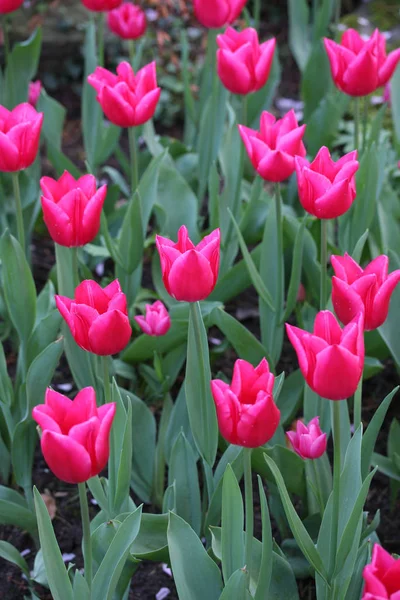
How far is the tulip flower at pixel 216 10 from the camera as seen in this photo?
2201 mm

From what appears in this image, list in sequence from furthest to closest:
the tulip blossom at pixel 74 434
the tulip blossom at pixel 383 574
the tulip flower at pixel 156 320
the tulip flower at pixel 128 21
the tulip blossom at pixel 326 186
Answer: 1. the tulip flower at pixel 128 21
2. the tulip flower at pixel 156 320
3. the tulip blossom at pixel 326 186
4. the tulip blossom at pixel 74 434
5. the tulip blossom at pixel 383 574

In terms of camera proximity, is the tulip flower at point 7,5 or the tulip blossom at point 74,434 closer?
the tulip blossom at point 74,434

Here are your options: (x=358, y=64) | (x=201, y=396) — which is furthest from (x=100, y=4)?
(x=201, y=396)

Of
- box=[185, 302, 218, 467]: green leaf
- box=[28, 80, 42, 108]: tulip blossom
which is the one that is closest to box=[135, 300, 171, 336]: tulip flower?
box=[185, 302, 218, 467]: green leaf

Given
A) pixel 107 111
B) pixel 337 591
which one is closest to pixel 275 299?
pixel 107 111

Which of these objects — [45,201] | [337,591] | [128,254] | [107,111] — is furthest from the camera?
[128,254]

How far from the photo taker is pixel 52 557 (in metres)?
1.28

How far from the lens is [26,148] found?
167 centimetres

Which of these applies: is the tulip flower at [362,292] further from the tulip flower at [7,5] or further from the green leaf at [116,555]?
the tulip flower at [7,5]

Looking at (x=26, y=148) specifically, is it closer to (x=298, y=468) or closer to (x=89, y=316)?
(x=89, y=316)

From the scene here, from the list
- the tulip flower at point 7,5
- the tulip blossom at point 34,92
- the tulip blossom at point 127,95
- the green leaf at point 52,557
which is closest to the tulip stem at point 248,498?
the green leaf at point 52,557

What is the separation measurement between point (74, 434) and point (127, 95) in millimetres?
970

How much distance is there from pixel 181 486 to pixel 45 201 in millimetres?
589

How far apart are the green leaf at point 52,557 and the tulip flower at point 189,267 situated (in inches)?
14.0
